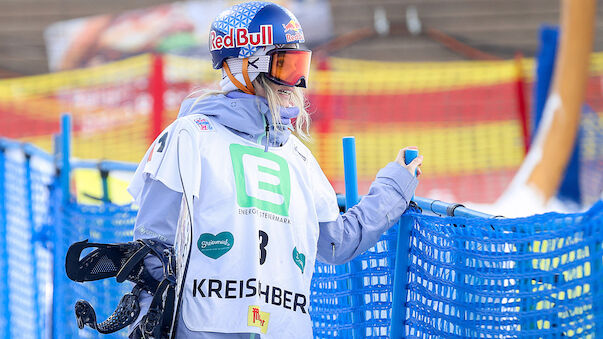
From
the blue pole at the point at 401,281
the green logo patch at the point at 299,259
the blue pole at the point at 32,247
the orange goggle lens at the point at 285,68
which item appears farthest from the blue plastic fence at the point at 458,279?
the blue pole at the point at 32,247

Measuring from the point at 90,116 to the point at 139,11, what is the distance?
429 centimetres

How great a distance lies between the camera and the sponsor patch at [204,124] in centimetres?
269

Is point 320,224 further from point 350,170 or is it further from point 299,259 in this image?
point 350,170

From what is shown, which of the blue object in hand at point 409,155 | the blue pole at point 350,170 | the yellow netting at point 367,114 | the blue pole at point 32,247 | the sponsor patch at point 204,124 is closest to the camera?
the sponsor patch at point 204,124

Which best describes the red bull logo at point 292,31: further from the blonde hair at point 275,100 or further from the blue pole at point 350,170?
the blue pole at point 350,170

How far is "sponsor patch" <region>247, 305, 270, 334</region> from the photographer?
262 centimetres

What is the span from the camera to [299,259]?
2.75 metres

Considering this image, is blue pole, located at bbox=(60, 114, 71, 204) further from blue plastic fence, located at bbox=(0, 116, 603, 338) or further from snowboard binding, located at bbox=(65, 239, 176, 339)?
snowboard binding, located at bbox=(65, 239, 176, 339)

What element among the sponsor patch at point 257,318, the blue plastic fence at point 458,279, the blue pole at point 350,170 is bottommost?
the sponsor patch at point 257,318

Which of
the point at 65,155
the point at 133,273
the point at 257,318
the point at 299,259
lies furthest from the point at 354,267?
the point at 65,155

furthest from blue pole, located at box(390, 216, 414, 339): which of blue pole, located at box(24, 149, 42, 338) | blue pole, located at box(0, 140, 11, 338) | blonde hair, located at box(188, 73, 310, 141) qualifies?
blue pole, located at box(0, 140, 11, 338)

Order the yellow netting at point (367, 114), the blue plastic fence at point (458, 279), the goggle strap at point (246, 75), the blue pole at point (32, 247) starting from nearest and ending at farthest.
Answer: the blue plastic fence at point (458, 279), the goggle strap at point (246, 75), the blue pole at point (32, 247), the yellow netting at point (367, 114)

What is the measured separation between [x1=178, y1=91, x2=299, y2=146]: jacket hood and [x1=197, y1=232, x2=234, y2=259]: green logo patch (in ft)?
1.08

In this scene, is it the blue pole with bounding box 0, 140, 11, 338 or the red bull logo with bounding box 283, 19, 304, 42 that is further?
the blue pole with bounding box 0, 140, 11, 338
